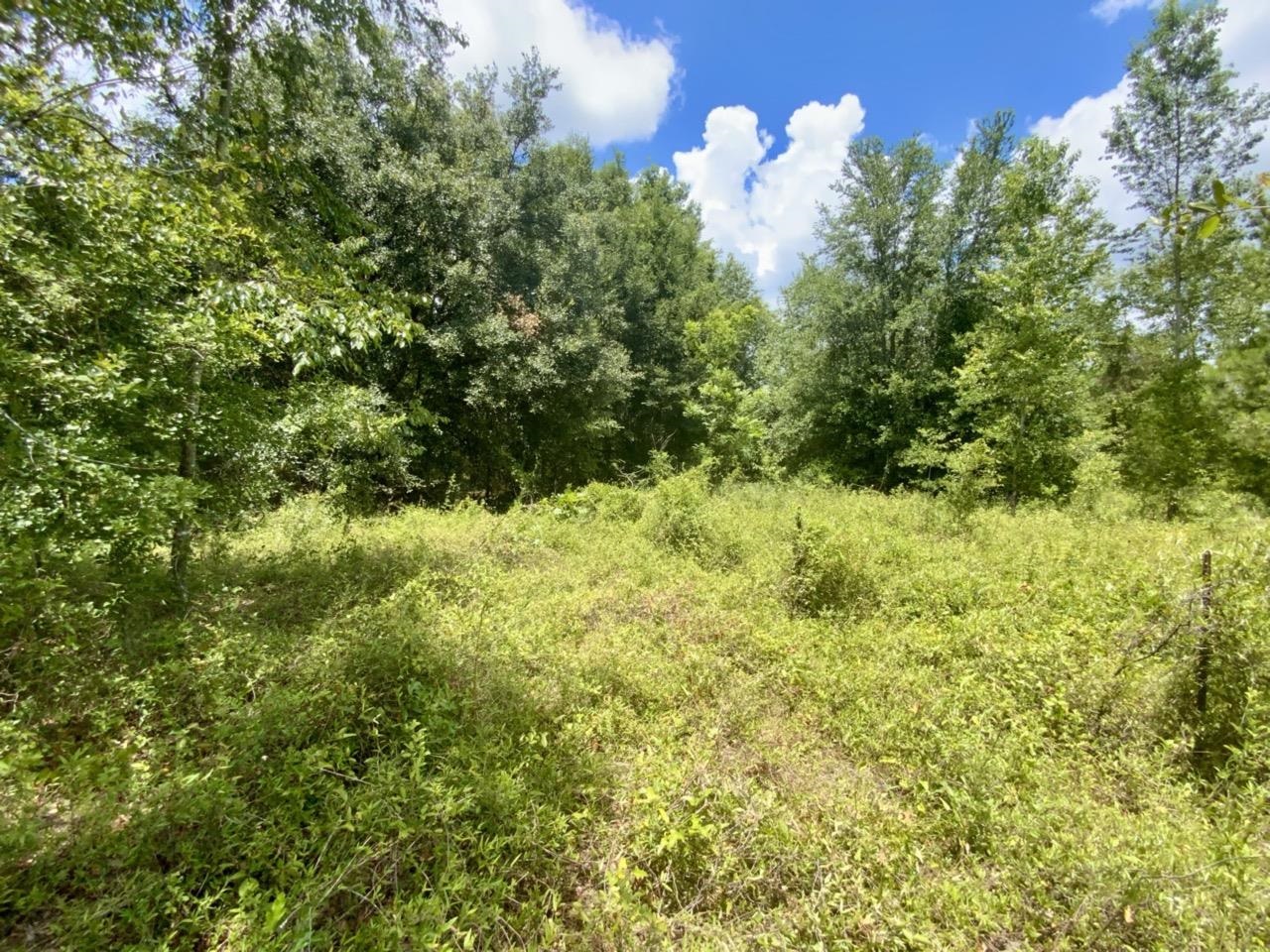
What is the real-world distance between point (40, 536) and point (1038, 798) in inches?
215

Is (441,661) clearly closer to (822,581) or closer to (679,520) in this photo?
(822,581)

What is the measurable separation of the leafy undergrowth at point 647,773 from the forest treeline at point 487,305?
1006mm

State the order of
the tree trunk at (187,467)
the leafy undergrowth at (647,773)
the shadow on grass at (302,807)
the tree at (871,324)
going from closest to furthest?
the shadow on grass at (302,807), the leafy undergrowth at (647,773), the tree trunk at (187,467), the tree at (871,324)

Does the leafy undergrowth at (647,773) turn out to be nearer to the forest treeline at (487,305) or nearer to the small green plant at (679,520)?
the forest treeline at (487,305)

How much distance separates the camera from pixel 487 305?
11.4 m

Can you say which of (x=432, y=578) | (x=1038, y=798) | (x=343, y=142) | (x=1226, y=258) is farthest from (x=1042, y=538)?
(x=343, y=142)

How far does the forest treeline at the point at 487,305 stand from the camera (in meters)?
2.83

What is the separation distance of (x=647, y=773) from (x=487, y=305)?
1064cm

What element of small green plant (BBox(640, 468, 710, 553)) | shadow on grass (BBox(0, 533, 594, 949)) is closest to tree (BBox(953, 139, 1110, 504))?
small green plant (BBox(640, 468, 710, 553))

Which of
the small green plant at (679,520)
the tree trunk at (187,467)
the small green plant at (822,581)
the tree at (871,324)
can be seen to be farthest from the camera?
the tree at (871,324)

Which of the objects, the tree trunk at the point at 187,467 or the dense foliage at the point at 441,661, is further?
the tree trunk at the point at 187,467

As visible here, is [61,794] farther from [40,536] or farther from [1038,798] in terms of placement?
[1038,798]

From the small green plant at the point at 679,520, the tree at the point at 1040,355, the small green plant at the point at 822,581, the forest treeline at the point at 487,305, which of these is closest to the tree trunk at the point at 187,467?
the forest treeline at the point at 487,305

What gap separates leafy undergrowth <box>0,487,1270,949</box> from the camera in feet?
6.72
